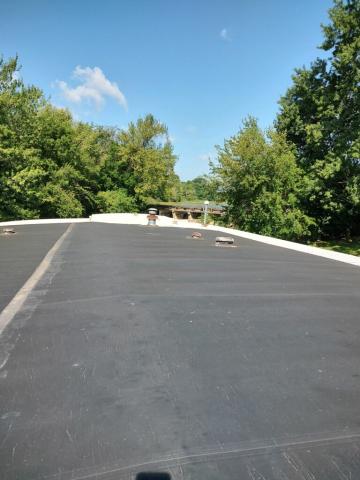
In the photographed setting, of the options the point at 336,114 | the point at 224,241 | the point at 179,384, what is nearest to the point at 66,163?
the point at 336,114

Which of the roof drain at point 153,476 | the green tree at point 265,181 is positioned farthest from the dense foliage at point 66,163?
the roof drain at point 153,476

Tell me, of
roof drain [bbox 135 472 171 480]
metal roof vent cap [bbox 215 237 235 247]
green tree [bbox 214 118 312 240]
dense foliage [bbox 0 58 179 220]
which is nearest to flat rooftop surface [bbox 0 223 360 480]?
roof drain [bbox 135 472 171 480]

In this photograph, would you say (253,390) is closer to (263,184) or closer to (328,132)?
(328,132)

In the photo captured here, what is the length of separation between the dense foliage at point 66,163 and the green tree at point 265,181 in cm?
1398

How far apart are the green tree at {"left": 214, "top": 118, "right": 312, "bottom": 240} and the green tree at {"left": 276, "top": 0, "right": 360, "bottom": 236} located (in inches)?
59.0

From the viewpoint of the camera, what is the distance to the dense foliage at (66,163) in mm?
25984

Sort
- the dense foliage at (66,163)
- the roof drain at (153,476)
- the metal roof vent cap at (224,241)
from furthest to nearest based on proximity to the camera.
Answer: the dense foliage at (66,163), the metal roof vent cap at (224,241), the roof drain at (153,476)

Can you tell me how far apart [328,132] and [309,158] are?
4648 millimetres

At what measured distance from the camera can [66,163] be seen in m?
34.6

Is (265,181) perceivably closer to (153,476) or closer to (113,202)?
(113,202)

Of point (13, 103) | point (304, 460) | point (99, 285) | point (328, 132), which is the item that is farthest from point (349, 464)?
point (13, 103)

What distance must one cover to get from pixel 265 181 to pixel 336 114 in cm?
570

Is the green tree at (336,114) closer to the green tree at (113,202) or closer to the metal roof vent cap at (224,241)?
the metal roof vent cap at (224,241)

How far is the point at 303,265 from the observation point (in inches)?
317
